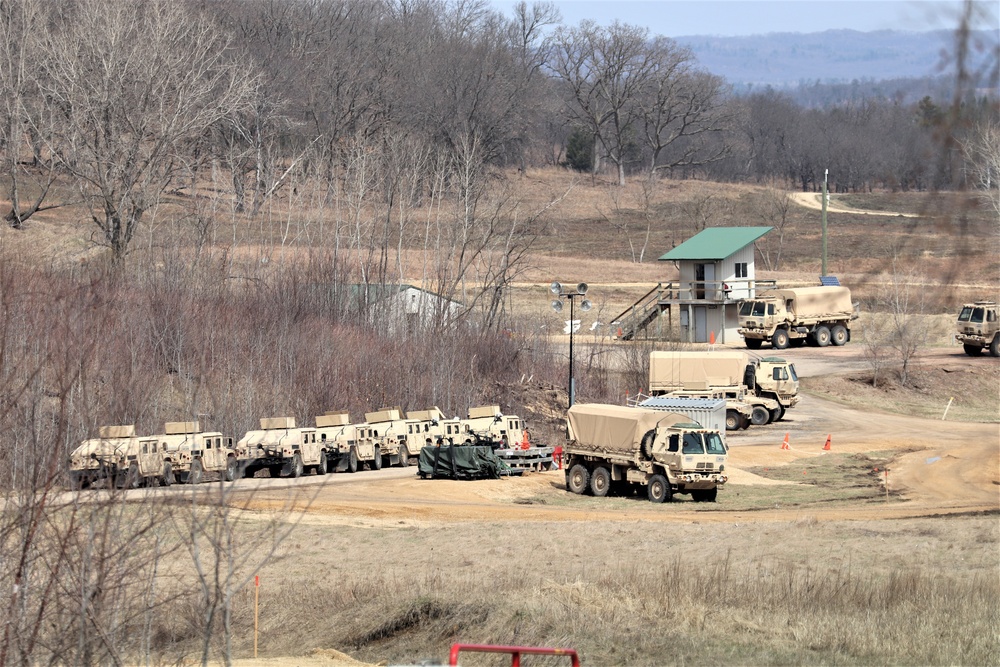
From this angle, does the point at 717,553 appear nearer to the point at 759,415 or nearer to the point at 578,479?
the point at 578,479

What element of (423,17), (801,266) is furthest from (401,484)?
(423,17)

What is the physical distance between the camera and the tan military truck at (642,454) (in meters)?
33.0

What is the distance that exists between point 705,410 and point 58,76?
1451 inches

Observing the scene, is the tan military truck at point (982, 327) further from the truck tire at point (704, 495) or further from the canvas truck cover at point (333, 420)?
the canvas truck cover at point (333, 420)

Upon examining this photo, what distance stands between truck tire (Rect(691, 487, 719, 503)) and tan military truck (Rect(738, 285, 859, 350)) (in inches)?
1175

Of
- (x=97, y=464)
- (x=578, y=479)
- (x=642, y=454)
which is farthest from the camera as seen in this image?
(x=578, y=479)

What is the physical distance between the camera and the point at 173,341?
153 feet

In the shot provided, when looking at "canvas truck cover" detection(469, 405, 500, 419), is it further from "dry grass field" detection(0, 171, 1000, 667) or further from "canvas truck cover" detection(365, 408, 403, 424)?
"dry grass field" detection(0, 171, 1000, 667)

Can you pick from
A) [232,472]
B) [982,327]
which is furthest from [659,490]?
[982,327]

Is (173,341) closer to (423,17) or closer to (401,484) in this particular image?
(401,484)

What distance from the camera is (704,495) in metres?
34.2

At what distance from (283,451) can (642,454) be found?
38.9 ft

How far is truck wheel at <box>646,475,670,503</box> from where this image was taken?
33.4 m

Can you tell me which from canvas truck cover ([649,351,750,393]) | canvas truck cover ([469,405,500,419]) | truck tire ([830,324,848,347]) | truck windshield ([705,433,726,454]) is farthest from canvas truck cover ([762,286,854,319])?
truck windshield ([705,433,726,454])
